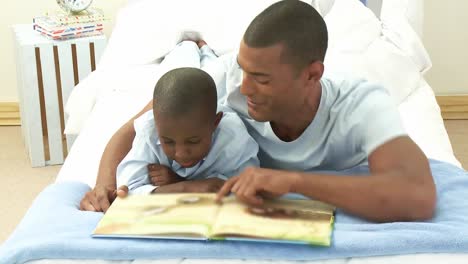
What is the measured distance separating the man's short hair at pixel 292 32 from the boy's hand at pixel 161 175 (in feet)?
0.95

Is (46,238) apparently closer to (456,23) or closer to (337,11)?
(337,11)

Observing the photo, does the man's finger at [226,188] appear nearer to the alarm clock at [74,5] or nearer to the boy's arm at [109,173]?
the boy's arm at [109,173]

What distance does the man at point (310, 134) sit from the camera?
1314 millimetres

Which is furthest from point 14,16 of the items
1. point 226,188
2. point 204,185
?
point 226,188

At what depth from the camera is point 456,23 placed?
10.3ft

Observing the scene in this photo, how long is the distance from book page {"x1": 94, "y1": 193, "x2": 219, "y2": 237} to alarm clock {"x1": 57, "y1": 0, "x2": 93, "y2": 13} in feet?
5.22

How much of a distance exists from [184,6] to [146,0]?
227mm

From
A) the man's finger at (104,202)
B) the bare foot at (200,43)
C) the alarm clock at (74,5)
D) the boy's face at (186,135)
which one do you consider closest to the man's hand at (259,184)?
the boy's face at (186,135)

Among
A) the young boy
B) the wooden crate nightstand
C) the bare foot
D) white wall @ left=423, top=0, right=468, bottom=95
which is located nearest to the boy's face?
the young boy

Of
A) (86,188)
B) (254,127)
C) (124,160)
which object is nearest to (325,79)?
(254,127)

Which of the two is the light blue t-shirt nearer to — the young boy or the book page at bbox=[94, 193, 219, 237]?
the young boy

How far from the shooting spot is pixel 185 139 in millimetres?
1414

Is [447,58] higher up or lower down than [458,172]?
lower down

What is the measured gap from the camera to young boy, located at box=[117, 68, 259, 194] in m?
1.41
